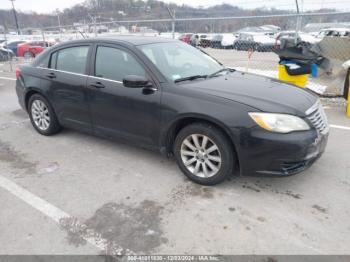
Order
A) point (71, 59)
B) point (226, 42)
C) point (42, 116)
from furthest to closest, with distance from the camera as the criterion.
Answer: point (226, 42), point (42, 116), point (71, 59)

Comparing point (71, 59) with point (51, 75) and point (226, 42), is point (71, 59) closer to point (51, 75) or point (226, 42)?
point (51, 75)

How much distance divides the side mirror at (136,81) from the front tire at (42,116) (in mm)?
1897

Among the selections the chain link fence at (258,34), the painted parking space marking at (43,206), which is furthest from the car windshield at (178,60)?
the painted parking space marking at (43,206)

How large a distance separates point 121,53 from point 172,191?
6.04 feet

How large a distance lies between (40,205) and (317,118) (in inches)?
120

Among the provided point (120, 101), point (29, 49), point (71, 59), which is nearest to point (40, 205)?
point (120, 101)

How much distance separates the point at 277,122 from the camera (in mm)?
3096

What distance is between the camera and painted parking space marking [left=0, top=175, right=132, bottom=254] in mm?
2707

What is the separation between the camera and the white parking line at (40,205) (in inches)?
107

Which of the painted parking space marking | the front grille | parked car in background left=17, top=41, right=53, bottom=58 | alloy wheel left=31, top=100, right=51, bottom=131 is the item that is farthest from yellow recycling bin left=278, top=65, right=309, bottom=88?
parked car in background left=17, top=41, right=53, bottom=58

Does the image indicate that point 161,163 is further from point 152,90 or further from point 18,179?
point 18,179

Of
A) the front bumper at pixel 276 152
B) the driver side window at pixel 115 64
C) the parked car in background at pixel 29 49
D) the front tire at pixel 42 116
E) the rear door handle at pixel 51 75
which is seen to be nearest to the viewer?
the front bumper at pixel 276 152

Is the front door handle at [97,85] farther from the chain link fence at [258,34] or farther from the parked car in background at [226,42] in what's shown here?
the parked car in background at [226,42]

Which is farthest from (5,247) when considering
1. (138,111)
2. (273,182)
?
(273,182)
